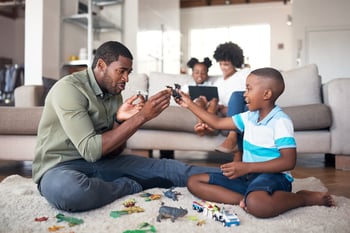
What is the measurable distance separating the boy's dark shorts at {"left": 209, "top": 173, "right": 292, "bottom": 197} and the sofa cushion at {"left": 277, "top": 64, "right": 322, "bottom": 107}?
1731 mm

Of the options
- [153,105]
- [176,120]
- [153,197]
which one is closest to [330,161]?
[176,120]

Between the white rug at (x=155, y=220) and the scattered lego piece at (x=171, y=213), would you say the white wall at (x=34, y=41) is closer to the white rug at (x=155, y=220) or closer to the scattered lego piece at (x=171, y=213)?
the white rug at (x=155, y=220)

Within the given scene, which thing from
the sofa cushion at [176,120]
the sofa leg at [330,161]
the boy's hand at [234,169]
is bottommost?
the sofa leg at [330,161]

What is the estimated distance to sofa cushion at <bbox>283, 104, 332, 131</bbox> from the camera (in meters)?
2.55

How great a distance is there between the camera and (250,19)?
29.6ft

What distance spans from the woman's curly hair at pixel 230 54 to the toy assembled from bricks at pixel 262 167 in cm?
133

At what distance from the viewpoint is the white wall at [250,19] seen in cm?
866

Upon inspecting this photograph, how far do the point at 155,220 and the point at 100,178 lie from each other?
18.2 inches

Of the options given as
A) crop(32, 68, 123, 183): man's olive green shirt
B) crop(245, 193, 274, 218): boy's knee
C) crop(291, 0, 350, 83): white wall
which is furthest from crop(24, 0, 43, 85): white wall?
crop(291, 0, 350, 83): white wall

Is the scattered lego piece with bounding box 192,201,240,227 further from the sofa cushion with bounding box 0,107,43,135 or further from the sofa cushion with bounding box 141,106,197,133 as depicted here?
the sofa cushion with bounding box 0,107,43,135

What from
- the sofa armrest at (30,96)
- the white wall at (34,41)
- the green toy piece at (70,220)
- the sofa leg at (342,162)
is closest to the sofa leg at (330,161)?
the sofa leg at (342,162)

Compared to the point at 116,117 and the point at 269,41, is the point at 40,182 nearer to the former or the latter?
the point at 116,117

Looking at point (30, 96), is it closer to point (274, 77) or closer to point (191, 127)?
point (191, 127)

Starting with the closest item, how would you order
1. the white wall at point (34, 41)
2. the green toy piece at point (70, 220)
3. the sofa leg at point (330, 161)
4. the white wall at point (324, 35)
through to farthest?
1. the green toy piece at point (70, 220)
2. the sofa leg at point (330, 161)
3. the white wall at point (34, 41)
4. the white wall at point (324, 35)
